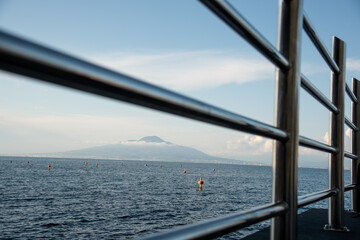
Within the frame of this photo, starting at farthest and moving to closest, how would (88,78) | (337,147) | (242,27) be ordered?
(337,147) < (242,27) < (88,78)

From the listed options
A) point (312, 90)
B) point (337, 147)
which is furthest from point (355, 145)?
point (312, 90)

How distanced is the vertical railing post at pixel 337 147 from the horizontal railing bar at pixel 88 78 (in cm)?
164

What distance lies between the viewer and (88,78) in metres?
0.35

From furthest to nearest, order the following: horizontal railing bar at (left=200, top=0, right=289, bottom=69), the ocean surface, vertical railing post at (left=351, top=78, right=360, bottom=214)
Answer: the ocean surface < vertical railing post at (left=351, top=78, right=360, bottom=214) < horizontal railing bar at (left=200, top=0, right=289, bottom=69)

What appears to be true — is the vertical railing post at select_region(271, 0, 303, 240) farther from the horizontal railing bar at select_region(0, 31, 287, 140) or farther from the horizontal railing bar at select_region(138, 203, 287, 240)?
the horizontal railing bar at select_region(0, 31, 287, 140)

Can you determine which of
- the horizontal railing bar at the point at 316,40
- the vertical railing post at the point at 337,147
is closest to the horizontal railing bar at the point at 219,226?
the horizontal railing bar at the point at 316,40

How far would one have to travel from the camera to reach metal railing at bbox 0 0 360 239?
304 mm

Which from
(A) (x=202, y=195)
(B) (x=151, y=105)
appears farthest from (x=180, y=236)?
(A) (x=202, y=195)

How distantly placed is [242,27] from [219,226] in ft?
1.42

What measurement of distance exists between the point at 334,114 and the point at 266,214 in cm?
143

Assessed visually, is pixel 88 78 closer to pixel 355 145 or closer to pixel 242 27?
pixel 242 27

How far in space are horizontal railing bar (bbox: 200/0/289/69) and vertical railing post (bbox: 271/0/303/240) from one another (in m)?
0.11

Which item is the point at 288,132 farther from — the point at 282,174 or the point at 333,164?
the point at 333,164

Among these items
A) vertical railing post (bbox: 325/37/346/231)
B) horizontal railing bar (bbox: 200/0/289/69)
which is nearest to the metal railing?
horizontal railing bar (bbox: 200/0/289/69)
